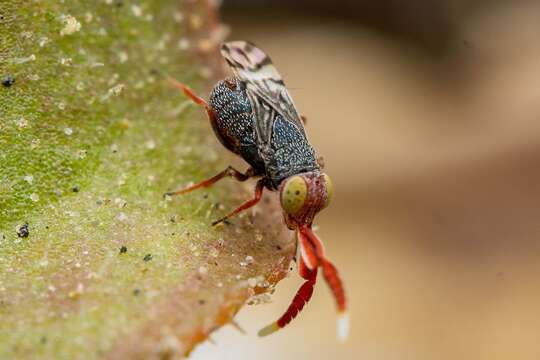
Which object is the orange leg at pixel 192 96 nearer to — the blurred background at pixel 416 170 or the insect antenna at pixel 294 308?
the insect antenna at pixel 294 308

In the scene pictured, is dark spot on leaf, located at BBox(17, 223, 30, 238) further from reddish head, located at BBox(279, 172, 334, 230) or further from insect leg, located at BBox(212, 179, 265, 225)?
reddish head, located at BBox(279, 172, 334, 230)

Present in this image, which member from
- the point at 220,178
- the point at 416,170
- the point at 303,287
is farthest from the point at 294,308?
the point at 416,170

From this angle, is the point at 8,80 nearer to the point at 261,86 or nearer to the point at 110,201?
the point at 110,201

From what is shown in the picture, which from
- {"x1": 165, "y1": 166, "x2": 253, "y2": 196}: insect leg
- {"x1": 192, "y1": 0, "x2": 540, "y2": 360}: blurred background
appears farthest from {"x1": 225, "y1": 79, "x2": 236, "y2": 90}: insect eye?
{"x1": 192, "y1": 0, "x2": 540, "y2": 360}: blurred background

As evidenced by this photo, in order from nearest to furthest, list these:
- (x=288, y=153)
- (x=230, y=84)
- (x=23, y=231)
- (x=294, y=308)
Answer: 1. (x=23, y=231)
2. (x=294, y=308)
3. (x=288, y=153)
4. (x=230, y=84)

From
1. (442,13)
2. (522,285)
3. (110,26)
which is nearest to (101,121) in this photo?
(110,26)

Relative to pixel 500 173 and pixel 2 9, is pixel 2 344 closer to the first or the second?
pixel 2 9

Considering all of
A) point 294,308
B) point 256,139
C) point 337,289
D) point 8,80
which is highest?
point 8,80
